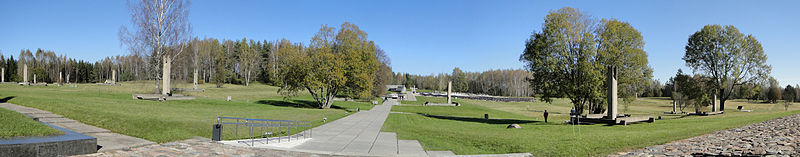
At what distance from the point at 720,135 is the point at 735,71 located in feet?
104

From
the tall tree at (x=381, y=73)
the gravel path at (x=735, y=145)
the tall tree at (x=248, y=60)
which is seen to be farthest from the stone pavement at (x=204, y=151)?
the tall tree at (x=248, y=60)

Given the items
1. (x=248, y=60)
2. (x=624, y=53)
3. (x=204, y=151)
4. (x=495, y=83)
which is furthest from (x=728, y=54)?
(x=495, y=83)

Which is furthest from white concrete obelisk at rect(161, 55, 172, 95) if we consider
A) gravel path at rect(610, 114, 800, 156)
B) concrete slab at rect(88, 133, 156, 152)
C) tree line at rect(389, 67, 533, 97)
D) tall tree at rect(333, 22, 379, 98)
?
tree line at rect(389, 67, 533, 97)

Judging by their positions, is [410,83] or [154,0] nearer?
[154,0]

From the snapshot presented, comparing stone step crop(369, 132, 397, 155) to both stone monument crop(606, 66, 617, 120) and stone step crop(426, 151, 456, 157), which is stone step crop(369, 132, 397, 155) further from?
stone monument crop(606, 66, 617, 120)

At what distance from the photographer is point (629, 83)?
2734 centimetres

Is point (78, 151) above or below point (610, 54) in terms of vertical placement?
below

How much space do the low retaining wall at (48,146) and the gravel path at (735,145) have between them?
1276 centimetres

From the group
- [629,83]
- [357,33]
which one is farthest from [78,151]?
[357,33]

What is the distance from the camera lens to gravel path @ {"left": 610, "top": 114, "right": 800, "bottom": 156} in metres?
8.48

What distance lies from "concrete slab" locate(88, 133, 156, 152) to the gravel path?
12.7 metres

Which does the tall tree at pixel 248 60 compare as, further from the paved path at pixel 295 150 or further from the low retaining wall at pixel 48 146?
the low retaining wall at pixel 48 146

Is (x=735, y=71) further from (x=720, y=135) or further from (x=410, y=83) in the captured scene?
(x=410, y=83)

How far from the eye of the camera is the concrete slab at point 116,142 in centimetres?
919
